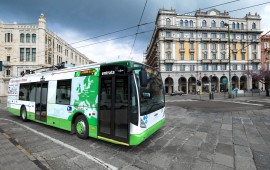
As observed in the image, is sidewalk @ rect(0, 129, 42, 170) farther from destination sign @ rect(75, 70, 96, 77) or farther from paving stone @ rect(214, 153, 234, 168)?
paving stone @ rect(214, 153, 234, 168)

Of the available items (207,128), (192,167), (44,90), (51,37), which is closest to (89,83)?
(44,90)

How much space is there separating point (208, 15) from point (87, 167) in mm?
54905

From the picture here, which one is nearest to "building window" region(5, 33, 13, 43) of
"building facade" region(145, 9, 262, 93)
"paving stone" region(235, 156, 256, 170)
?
"building facade" region(145, 9, 262, 93)

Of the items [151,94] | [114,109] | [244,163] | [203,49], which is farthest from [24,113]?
[203,49]

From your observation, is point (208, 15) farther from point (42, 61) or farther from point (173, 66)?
point (42, 61)

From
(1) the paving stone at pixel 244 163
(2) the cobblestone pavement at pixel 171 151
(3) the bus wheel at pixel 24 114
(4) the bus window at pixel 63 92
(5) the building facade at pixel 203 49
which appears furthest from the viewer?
Result: (5) the building facade at pixel 203 49

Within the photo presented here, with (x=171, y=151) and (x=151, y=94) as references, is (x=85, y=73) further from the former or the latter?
(x=171, y=151)

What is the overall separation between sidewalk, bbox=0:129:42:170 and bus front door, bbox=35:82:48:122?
182cm

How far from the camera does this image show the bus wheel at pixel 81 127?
15.7 feet

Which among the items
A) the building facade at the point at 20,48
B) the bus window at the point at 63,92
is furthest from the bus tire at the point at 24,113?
the building facade at the point at 20,48

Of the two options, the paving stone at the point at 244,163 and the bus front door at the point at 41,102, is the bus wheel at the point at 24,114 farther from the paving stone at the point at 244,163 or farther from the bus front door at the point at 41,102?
the paving stone at the point at 244,163

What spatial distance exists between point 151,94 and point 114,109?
50.9 inches

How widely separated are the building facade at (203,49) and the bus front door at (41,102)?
1537 inches

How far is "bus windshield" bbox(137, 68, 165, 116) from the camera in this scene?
3.95 meters
